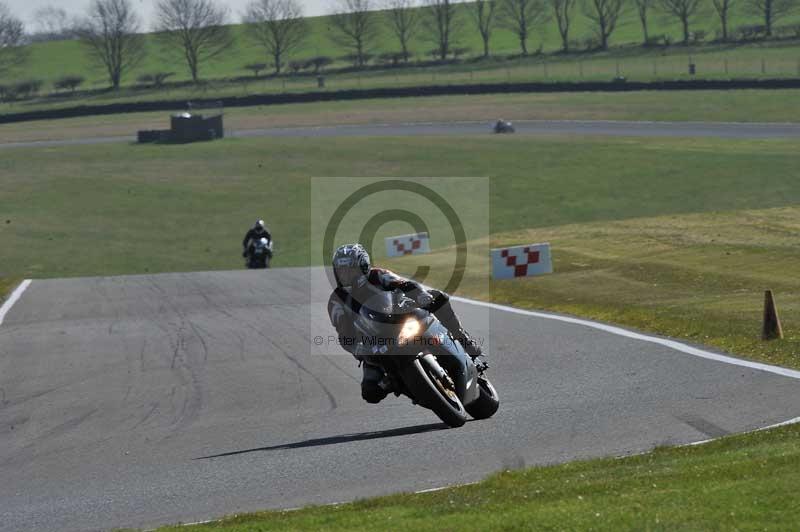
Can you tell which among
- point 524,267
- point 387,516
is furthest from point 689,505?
point 524,267

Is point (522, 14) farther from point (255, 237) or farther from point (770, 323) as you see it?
point (770, 323)

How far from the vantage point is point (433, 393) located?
398 inches

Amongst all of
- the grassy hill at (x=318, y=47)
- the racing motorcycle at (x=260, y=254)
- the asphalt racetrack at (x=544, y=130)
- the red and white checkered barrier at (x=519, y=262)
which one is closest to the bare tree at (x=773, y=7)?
the grassy hill at (x=318, y=47)

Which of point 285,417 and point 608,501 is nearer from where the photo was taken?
point 608,501

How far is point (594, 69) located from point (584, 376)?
290ft

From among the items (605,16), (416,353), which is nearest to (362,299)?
(416,353)

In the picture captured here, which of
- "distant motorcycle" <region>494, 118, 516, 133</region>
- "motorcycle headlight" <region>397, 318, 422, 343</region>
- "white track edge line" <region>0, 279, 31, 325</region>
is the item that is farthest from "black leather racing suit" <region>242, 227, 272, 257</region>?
"distant motorcycle" <region>494, 118, 516, 133</region>

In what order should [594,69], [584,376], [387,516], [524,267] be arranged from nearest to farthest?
1. [387,516]
2. [584,376]
3. [524,267]
4. [594,69]

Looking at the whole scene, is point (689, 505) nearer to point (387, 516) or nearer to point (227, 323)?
point (387, 516)

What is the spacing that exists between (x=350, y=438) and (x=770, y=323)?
693 centimetres

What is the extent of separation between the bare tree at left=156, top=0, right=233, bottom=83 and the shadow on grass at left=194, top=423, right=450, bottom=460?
124 metres

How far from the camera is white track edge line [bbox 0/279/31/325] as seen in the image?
77.2 ft

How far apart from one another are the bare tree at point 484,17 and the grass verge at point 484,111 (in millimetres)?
58597

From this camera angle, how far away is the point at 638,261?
25344 millimetres
